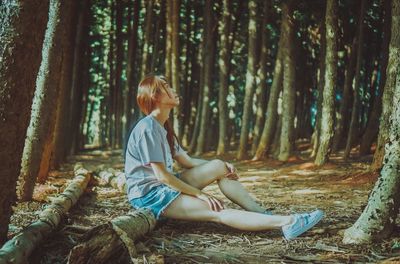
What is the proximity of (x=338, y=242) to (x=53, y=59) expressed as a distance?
422 centimetres

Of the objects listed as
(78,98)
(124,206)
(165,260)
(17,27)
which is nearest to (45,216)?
(165,260)

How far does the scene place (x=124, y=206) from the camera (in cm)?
563

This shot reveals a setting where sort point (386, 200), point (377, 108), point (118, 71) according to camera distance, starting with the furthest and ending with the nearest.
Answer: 1. point (118, 71)
2. point (377, 108)
3. point (386, 200)

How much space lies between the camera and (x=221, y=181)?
Result: 453cm

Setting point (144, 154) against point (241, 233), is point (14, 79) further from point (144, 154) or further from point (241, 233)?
point (241, 233)

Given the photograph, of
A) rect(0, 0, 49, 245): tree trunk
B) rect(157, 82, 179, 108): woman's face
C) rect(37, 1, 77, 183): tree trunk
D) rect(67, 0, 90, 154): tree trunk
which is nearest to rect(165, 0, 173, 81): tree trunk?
rect(67, 0, 90, 154): tree trunk

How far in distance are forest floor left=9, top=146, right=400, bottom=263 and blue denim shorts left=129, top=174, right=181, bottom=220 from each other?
0.21m

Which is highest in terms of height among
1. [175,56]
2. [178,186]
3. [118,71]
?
[118,71]

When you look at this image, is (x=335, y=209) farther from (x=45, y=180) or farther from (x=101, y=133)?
(x=101, y=133)

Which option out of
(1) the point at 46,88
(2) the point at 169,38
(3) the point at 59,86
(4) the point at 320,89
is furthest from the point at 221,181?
(2) the point at 169,38

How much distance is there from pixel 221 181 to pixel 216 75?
16.5 m

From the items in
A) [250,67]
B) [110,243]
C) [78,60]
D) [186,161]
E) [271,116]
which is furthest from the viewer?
[78,60]

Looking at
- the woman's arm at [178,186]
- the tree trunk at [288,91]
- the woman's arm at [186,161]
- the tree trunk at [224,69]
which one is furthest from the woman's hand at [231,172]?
the tree trunk at [224,69]

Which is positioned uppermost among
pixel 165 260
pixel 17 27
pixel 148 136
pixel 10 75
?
Result: pixel 17 27
